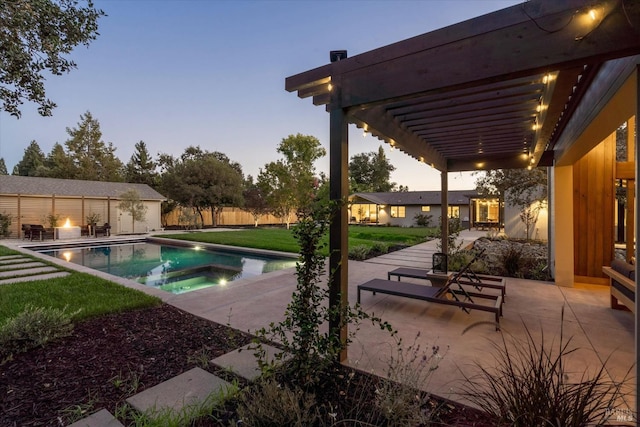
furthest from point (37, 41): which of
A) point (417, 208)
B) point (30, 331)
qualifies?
point (417, 208)

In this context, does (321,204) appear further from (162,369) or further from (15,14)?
(15,14)

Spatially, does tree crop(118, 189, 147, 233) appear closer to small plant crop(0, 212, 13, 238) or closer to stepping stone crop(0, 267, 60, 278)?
small plant crop(0, 212, 13, 238)

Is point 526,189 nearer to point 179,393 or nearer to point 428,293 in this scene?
point 428,293

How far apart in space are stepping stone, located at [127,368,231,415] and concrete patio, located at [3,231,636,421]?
1.25 meters

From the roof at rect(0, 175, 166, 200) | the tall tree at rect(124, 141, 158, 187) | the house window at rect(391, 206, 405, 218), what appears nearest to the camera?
the roof at rect(0, 175, 166, 200)

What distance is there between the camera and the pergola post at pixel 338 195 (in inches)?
108

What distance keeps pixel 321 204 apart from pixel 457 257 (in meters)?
6.62

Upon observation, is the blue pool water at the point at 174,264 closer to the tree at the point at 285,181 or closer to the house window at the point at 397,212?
the tree at the point at 285,181

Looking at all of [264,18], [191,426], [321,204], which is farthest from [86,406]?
[264,18]

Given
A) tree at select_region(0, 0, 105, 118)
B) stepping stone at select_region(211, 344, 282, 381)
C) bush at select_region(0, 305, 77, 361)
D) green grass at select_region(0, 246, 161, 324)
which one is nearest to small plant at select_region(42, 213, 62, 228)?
green grass at select_region(0, 246, 161, 324)

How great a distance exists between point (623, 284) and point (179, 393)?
5.30m

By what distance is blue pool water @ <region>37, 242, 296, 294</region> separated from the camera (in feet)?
27.4

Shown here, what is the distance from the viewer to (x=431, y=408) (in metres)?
2.23

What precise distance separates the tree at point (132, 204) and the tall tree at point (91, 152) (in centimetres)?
1681
